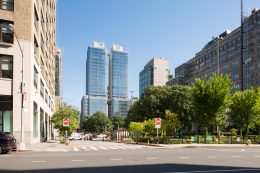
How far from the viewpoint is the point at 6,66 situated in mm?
38938

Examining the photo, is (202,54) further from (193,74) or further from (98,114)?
(98,114)

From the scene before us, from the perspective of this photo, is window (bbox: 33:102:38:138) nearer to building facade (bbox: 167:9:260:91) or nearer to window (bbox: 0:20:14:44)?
window (bbox: 0:20:14:44)

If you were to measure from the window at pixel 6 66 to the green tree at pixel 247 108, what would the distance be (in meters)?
34.6

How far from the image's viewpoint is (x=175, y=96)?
84.9 meters

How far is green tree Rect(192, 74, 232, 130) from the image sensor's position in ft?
165

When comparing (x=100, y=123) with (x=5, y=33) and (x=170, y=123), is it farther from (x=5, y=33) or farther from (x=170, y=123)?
(x=5, y=33)

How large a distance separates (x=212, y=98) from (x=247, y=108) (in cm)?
812

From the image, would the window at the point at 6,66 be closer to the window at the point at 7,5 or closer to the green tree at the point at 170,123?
the window at the point at 7,5

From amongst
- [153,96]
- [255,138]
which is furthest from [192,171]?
[153,96]

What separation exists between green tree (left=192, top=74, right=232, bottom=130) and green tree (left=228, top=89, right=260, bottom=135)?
15.8ft

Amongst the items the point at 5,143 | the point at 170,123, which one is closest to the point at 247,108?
the point at 170,123

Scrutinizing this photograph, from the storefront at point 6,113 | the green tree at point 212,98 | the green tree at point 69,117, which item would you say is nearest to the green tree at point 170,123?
the green tree at point 212,98

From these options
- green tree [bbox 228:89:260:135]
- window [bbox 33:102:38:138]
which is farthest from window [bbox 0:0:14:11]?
green tree [bbox 228:89:260:135]

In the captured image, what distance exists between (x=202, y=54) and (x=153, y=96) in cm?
9212
